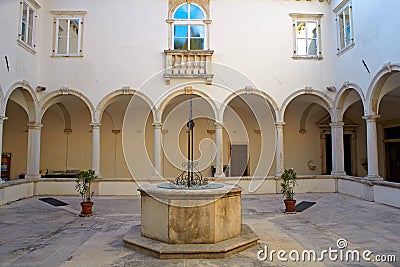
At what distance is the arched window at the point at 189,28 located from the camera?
11.9m

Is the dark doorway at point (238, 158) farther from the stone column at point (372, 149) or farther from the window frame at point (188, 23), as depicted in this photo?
the stone column at point (372, 149)

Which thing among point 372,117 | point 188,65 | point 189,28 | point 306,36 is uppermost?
point 189,28

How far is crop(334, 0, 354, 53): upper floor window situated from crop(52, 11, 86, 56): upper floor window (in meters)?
8.83

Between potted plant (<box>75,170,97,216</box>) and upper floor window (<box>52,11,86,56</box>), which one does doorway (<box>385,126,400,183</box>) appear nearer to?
potted plant (<box>75,170,97,216</box>)

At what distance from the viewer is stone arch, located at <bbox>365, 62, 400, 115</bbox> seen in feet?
28.9

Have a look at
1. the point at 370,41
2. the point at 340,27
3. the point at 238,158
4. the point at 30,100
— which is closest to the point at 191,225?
the point at 370,41

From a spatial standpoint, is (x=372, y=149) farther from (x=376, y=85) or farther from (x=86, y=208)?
(x=86, y=208)

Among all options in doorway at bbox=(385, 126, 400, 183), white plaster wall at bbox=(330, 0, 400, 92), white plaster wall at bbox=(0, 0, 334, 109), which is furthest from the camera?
doorway at bbox=(385, 126, 400, 183)

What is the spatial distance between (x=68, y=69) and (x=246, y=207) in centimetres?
765

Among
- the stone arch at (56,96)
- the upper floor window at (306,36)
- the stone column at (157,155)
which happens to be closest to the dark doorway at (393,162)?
the upper floor window at (306,36)

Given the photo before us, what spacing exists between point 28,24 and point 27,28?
166mm

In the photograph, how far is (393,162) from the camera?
14.2 meters

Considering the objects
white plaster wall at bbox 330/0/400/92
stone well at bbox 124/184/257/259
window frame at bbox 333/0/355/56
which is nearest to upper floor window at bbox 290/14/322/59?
window frame at bbox 333/0/355/56

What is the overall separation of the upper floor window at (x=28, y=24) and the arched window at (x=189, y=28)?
4664 millimetres
